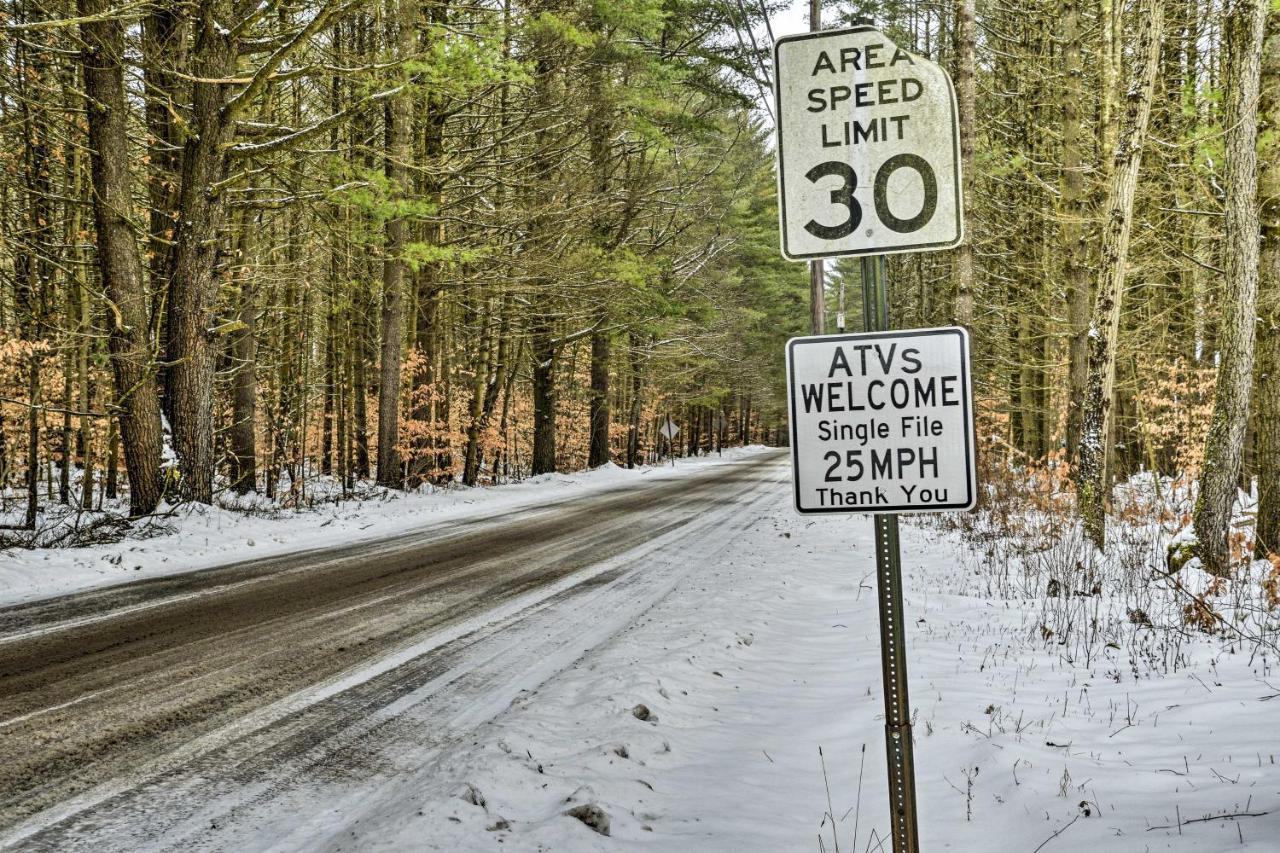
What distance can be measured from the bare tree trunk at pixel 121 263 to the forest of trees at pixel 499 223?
5cm

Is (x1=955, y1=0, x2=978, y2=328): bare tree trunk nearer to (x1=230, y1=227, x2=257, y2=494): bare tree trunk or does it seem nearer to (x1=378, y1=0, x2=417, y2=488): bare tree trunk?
(x1=378, y1=0, x2=417, y2=488): bare tree trunk

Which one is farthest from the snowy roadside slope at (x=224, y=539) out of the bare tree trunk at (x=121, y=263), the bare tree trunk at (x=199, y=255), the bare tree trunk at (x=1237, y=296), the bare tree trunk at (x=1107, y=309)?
the bare tree trunk at (x=1237, y=296)

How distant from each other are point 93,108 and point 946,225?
42.3 feet

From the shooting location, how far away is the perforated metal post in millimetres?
2484

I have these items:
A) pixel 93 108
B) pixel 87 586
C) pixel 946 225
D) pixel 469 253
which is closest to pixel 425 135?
pixel 469 253

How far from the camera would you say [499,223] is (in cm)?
1853

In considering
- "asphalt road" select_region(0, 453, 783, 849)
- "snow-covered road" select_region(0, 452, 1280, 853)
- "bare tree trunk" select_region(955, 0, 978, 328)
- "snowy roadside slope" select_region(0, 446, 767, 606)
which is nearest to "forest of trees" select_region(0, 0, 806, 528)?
"snowy roadside slope" select_region(0, 446, 767, 606)

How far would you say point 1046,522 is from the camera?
448 inches

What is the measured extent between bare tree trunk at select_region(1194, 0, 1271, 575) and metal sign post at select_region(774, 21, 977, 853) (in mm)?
7468

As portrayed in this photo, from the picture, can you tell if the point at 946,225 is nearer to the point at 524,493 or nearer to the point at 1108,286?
the point at 1108,286

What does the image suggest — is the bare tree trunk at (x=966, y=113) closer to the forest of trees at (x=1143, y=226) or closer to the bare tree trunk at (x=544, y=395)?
the forest of trees at (x=1143, y=226)

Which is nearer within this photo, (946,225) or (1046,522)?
(946,225)

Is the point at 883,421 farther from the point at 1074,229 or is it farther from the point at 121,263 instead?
the point at 1074,229

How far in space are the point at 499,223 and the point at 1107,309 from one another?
1299 cm
